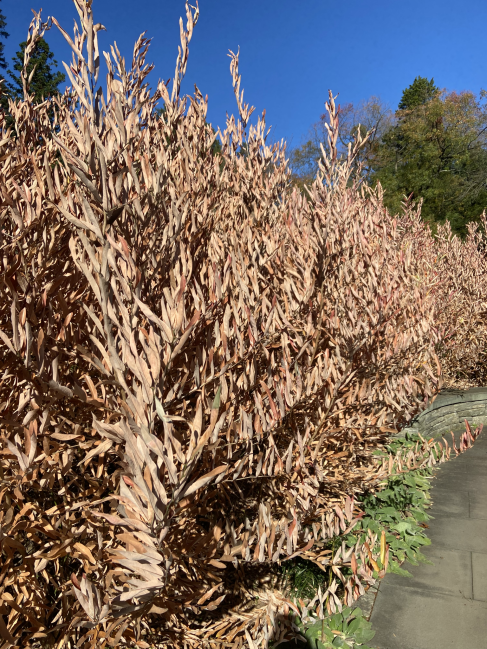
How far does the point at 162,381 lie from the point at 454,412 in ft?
22.7

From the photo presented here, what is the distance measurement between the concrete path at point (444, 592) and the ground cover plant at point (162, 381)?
264mm

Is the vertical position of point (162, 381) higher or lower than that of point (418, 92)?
lower

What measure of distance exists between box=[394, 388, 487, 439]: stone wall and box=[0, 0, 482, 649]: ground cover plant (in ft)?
11.5

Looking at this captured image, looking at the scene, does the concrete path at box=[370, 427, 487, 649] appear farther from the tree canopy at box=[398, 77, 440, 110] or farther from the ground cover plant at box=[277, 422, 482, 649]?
the tree canopy at box=[398, 77, 440, 110]

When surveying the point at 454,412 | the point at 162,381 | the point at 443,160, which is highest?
the point at 443,160

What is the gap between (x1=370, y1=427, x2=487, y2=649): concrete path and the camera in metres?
2.92

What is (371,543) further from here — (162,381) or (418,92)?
(418,92)

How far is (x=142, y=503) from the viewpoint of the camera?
1.37 metres

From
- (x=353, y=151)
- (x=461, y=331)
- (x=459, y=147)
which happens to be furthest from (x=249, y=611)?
(x=459, y=147)

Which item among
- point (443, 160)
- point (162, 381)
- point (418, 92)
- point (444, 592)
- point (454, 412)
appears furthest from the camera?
point (418, 92)

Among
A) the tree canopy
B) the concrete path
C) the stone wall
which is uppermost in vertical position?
the tree canopy

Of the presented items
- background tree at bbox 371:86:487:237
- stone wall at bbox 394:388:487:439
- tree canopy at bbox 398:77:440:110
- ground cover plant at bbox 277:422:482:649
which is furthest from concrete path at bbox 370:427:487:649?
tree canopy at bbox 398:77:440:110

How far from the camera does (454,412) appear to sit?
7.32m

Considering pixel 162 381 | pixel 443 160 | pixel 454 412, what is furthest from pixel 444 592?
pixel 443 160
